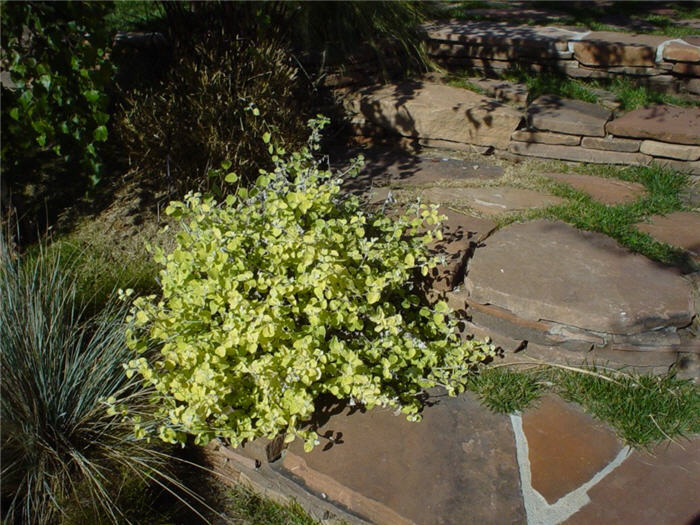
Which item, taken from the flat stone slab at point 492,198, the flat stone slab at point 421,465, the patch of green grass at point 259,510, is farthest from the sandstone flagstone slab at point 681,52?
the patch of green grass at point 259,510

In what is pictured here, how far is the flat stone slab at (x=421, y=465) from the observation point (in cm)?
209

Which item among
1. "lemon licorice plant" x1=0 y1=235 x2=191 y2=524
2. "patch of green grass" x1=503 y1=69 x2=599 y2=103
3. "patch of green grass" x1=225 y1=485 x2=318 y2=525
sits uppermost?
"patch of green grass" x1=503 y1=69 x2=599 y2=103

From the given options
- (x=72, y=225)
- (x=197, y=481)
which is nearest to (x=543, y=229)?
(x=197, y=481)

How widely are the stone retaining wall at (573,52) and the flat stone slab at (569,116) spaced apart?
524 mm

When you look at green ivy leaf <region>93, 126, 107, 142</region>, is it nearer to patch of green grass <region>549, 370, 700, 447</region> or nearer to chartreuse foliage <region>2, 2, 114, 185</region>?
chartreuse foliage <region>2, 2, 114, 185</region>

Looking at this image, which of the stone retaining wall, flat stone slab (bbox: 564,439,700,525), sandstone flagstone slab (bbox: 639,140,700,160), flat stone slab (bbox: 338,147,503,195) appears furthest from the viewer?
the stone retaining wall

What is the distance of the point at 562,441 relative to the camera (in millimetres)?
2303

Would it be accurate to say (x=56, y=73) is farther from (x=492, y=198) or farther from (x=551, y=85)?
(x=551, y=85)

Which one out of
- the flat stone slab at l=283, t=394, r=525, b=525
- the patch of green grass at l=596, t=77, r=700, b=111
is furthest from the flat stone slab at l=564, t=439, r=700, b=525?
the patch of green grass at l=596, t=77, r=700, b=111

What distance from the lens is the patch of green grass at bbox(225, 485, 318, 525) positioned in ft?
7.30

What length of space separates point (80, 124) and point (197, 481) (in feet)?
6.12

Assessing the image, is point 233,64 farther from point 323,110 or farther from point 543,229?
point 543,229

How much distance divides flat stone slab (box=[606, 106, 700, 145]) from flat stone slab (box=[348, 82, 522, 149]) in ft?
2.06

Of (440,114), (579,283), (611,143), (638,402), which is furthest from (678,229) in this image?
(440,114)
